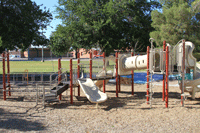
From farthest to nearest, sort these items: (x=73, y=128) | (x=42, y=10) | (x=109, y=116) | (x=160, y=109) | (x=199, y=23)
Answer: (x=42, y=10)
(x=199, y=23)
(x=160, y=109)
(x=109, y=116)
(x=73, y=128)

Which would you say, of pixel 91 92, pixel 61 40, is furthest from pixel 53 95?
pixel 61 40

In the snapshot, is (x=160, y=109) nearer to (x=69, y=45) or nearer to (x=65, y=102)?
(x=65, y=102)

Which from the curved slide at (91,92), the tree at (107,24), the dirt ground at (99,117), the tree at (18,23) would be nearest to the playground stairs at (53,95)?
the dirt ground at (99,117)

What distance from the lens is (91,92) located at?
28.5 feet

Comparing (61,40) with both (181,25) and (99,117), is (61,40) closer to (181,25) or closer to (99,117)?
(181,25)

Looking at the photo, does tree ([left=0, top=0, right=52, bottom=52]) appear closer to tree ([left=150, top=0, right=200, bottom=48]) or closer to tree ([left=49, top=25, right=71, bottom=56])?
tree ([left=49, top=25, right=71, bottom=56])

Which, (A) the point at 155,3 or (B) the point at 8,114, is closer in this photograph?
(B) the point at 8,114

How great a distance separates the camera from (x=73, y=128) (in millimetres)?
5973

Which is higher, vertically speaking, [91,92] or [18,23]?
[18,23]

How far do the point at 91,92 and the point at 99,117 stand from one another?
176cm

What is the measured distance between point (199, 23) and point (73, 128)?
48.6 feet

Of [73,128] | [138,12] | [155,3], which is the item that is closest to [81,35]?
[138,12]

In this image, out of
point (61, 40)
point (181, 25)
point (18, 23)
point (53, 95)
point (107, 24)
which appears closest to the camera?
point (53, 95)

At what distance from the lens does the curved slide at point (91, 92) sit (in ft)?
26.5
